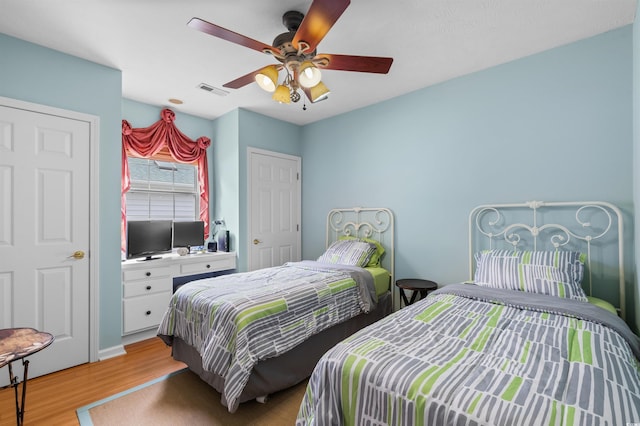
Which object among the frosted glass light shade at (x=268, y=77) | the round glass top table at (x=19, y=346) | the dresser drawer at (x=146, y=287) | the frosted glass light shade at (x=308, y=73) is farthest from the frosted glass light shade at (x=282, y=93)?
the dresser drawer at (x=146, y=287)

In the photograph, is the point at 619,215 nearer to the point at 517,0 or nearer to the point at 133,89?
the point at 517,0

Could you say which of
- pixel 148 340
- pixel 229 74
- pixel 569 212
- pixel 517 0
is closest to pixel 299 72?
pixel 229 74

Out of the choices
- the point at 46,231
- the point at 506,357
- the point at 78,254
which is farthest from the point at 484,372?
the point at 46,231

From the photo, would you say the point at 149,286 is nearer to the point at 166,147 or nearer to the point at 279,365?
the point at 166,147

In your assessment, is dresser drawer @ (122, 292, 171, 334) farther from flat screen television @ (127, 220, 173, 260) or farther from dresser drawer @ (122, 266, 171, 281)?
flat screen television @ (127, 220, 173, 260)

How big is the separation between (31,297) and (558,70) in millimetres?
4575

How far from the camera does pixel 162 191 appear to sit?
3.70 meters

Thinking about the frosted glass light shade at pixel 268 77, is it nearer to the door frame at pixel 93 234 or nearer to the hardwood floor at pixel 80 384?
the door frame at pixel 93 234

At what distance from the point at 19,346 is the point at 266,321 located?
47.1 inches

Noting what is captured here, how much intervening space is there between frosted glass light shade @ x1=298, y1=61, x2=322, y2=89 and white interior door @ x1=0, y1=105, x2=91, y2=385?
2.04 metres

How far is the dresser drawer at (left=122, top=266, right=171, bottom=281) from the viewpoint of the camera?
9.45ft

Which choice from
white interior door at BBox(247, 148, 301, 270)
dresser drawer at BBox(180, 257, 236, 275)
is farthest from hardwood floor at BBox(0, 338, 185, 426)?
white interior door at BBox(247, 148, 301, 270)

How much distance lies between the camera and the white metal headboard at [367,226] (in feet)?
11.0

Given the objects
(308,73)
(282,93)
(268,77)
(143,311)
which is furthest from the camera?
(143,311)
